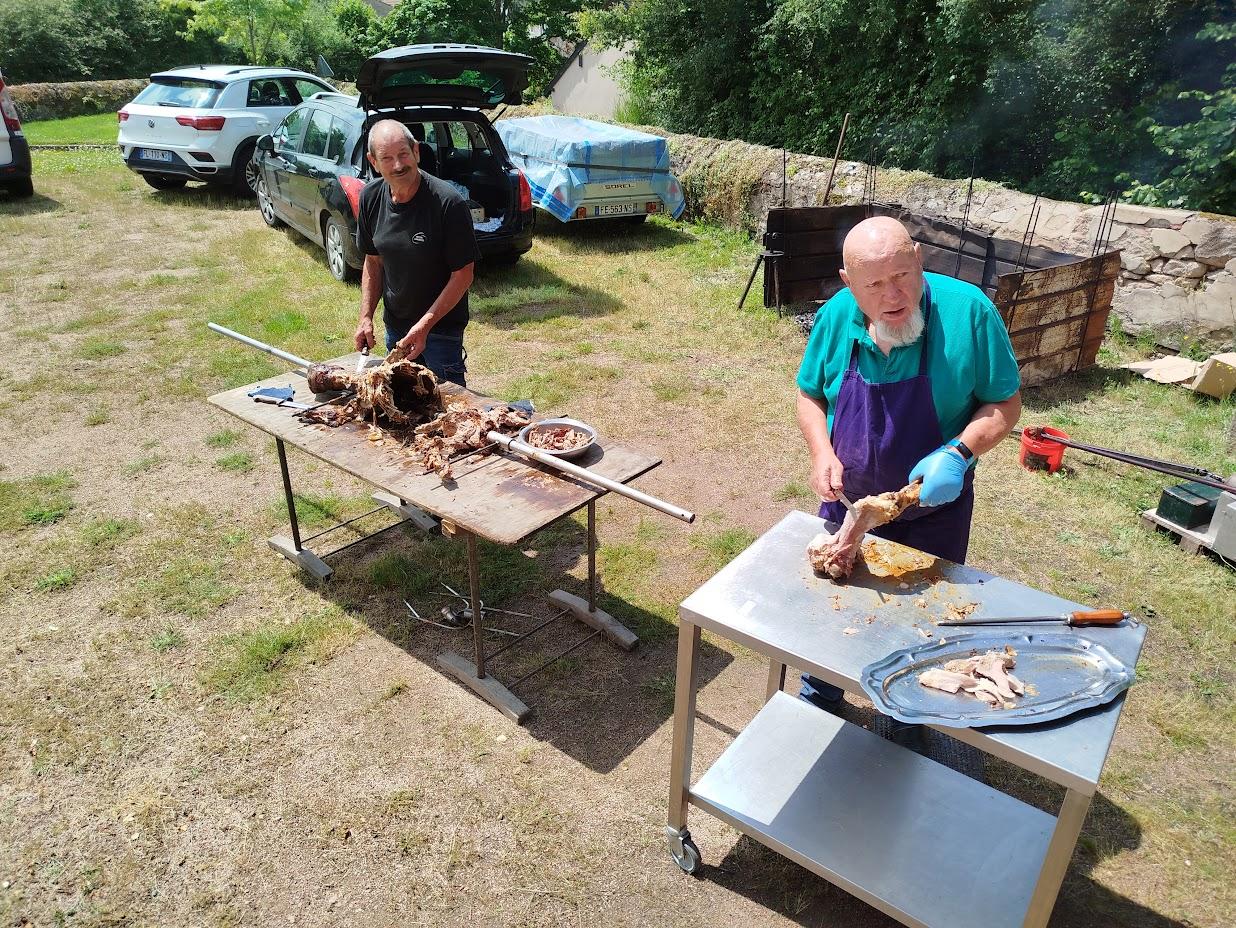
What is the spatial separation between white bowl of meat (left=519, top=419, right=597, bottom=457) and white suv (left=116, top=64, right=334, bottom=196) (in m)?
10.0

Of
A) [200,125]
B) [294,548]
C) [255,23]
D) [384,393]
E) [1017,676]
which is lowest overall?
[294,548]

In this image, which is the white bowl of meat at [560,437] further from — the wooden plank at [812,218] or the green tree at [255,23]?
the green tree at [255,23]

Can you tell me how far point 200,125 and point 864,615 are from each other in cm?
1267

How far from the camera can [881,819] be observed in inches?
102

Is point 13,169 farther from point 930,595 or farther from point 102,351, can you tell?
point 930,595

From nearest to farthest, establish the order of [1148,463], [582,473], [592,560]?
[582,473], [592,560], [1148,463]

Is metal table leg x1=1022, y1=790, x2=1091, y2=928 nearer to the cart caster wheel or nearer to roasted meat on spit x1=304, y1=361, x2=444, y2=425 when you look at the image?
the cart caster wheel

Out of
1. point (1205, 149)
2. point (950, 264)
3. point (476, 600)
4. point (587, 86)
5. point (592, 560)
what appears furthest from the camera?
point (587, 86)

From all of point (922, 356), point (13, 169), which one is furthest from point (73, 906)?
point (13, 169)

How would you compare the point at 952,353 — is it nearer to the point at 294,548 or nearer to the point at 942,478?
the point at 942,478

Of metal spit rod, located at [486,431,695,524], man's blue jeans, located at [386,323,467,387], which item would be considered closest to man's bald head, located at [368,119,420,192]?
man's blue jeans, located at [386,323,467,387]

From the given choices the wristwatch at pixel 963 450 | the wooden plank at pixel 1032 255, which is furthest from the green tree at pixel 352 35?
the wristwatch at pixel 963 450

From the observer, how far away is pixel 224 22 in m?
25.7

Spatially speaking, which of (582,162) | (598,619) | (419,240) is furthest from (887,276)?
(582,162)
